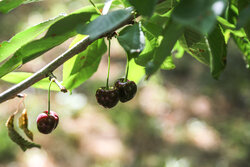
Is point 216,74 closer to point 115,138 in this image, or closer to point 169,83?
point 115,138

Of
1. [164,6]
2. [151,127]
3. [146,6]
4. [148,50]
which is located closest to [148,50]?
[148,50]

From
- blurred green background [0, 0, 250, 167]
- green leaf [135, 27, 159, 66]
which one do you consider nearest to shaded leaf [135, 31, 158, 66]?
green leaf [135, 27, 159, 66]

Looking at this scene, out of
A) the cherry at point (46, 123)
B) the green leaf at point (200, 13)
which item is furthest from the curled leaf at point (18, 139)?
the green leaf at point (200, 13)

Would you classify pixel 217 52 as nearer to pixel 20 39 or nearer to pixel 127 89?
pixel 127 89

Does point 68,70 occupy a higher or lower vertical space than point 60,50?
lower

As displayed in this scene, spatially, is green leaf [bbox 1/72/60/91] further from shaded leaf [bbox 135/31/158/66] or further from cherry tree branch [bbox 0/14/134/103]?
shaded leaf [bbox 135/31/158/66]

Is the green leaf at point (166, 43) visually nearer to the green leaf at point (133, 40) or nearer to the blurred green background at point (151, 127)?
the green leaf at point (133, 40)

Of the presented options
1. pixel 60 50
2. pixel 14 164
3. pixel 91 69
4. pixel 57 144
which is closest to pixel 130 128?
pixel 57 144
